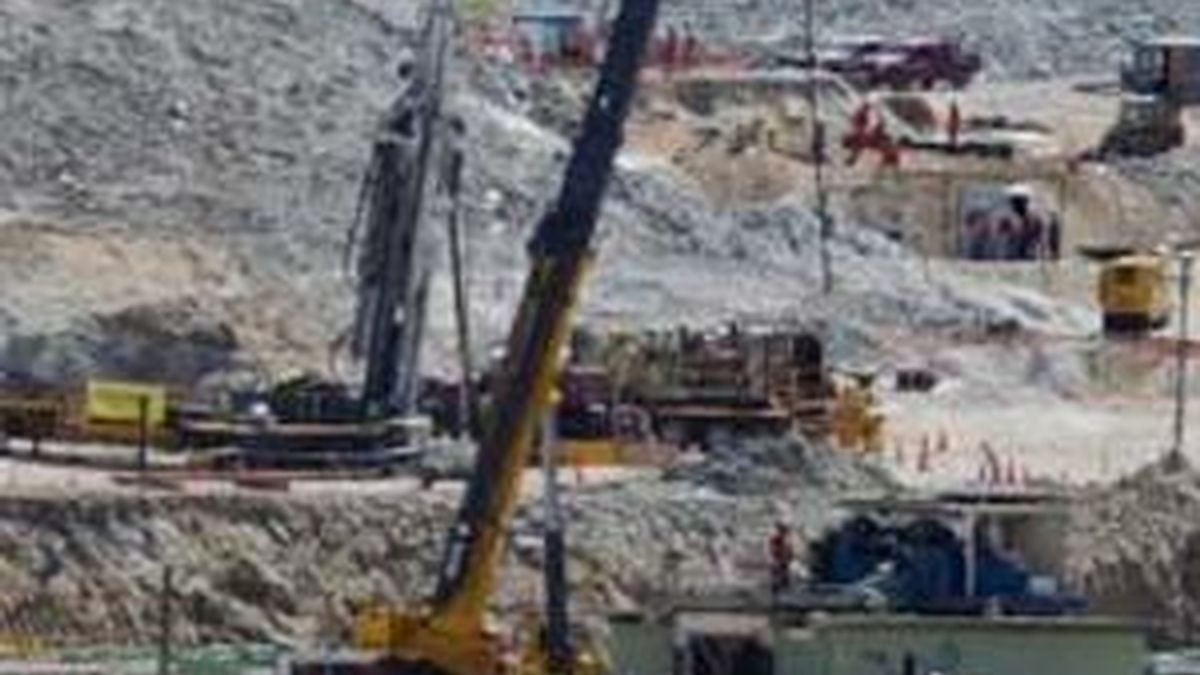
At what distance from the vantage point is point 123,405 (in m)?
67.4

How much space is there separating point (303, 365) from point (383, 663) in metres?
20.6

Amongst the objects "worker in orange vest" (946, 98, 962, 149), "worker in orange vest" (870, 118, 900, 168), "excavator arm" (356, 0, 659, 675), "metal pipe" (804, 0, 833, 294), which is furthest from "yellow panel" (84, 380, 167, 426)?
"worker in orange vest" (946, 98, 962, 149)

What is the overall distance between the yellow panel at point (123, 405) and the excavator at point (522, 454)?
14566 mm

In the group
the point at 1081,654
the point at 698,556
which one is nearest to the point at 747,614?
the point at 1081,654

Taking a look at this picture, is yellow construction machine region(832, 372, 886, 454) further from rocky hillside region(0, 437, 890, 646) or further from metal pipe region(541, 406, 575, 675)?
metal pipe region(541, 406, 575, 675)

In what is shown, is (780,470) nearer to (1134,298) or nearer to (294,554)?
(294,554)

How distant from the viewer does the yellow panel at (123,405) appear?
6700cm

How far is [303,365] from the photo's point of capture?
71.7 m

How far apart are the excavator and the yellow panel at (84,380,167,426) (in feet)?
47.8

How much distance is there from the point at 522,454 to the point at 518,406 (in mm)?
750

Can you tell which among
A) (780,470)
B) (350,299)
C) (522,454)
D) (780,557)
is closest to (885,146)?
(350,299)

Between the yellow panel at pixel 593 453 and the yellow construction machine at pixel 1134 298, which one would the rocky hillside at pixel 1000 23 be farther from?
the yellow panel at pixel 593 453

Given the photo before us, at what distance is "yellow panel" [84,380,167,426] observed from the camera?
6700 cm

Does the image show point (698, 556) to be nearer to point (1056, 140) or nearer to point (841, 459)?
point (841, 459)
